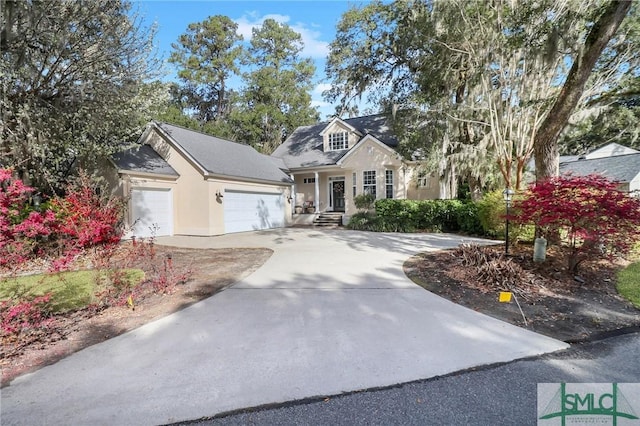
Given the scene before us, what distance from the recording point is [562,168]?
22.9m

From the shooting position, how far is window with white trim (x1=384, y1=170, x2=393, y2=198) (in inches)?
679

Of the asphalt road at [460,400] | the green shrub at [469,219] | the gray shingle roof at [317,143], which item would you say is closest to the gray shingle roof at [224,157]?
the gray shingle roof at [317,143]

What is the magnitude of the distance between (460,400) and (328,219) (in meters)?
15.6

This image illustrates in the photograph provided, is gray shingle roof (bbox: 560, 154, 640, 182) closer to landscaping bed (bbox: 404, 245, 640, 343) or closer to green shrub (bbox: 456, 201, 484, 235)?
green shrub (bbox: 456, 201, 484, 235)

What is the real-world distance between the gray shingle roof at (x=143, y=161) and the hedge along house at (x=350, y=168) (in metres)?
7.51

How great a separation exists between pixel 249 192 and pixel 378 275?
421 inches

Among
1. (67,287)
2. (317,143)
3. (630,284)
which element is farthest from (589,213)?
(317,143)

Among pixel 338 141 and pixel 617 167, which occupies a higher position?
pixel 338 141

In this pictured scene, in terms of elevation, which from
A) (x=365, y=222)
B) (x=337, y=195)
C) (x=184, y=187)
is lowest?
(x=365, y=222)

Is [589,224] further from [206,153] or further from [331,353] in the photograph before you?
[206,153]

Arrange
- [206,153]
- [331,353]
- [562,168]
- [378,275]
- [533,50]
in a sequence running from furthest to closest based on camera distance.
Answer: [562,168] → [206,153] → [533,50] → [378,275] → [331,353]

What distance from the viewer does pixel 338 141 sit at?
19922 millimetres

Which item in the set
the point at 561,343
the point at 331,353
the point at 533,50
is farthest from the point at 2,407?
the point at 533,50

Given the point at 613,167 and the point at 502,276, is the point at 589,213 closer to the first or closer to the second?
the point at 502,276
